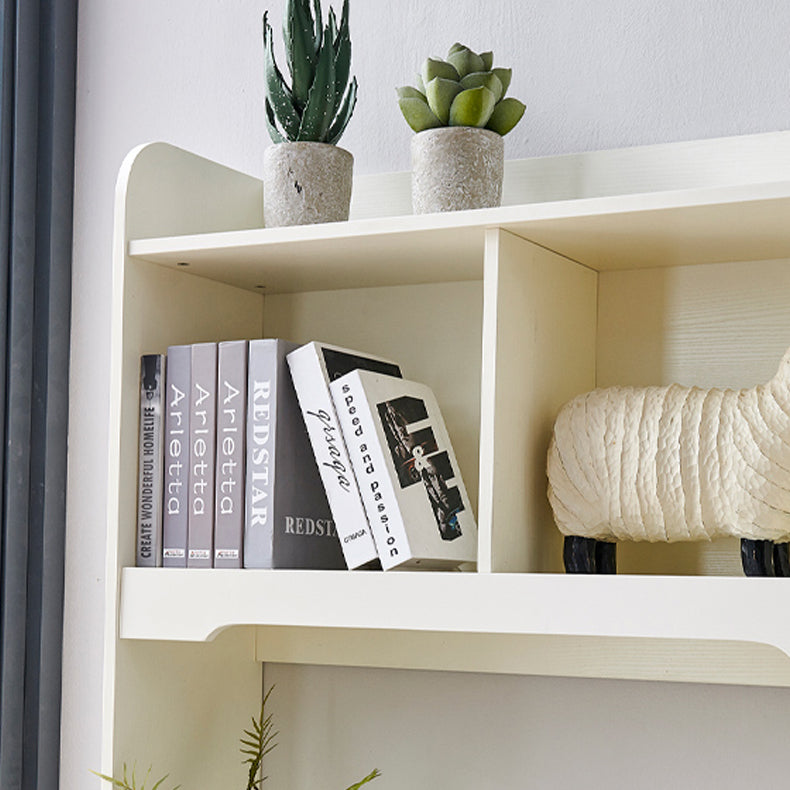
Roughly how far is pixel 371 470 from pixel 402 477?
28 mm

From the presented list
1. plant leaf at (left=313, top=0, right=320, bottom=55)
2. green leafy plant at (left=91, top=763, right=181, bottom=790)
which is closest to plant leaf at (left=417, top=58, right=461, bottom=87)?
plant leaf at (left=313, top=0, right=320, bottom=55)

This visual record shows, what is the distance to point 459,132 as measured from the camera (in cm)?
108

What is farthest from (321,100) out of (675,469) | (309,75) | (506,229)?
(675,469)

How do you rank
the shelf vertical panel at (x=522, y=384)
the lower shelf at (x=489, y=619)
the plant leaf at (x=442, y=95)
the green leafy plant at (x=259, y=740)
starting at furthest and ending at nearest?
the green leafy plant at (x=259, y=740), the plant leaf at (x=442, y=95), the shelf vertical panel at (x=522, y=384), the lower shelf at (x=489, y=619)

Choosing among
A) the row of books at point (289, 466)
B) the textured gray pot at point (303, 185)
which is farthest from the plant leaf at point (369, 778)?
the textured gray pot at point (303, 185)

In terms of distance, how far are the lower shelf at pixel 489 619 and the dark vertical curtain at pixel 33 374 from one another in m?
0.30

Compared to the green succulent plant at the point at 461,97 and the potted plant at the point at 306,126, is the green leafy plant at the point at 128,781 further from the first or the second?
the green succulent plant at the point at 461,97

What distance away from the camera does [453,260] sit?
1116 millimetres

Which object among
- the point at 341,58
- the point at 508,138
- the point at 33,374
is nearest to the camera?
the point at 341,58

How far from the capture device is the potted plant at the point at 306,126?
112 centimetres

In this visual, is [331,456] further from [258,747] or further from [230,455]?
[258,747]

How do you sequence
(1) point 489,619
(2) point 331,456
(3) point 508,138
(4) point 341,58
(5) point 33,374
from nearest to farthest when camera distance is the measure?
(1) point 489,619, (2) point 331,456, (4) point 341,58, (3) point 508,138, (5) point 33,374

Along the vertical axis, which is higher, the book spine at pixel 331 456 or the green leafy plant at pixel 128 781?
the book spine at pixel 331 456

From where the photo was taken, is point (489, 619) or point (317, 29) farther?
point (317, 29)
